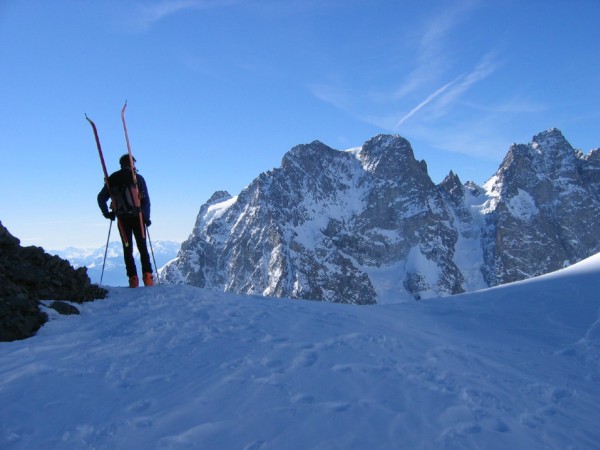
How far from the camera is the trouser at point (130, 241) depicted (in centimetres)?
1245

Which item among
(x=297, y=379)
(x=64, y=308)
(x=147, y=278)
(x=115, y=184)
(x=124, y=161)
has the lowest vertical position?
(x=297, y=379)

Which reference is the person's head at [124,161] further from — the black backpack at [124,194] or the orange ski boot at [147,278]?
the orange ski boot at [147,278]

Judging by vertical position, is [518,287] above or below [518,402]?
above

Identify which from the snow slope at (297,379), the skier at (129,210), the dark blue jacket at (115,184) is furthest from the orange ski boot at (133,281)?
the snow slope at (297,379)

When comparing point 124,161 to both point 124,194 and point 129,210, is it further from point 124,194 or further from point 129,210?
point 129,210

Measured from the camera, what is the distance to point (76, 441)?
186 inches

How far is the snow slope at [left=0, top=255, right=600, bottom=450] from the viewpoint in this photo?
4879 millimetres

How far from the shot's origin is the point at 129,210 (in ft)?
40.5

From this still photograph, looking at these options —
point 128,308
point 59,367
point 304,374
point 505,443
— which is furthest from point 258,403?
point 128,308

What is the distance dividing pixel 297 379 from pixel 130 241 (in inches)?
327

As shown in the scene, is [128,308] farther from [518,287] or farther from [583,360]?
[518,287]

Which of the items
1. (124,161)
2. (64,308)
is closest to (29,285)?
(64,308)

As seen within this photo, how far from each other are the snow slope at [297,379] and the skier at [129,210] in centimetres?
209

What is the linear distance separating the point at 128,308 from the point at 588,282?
11.1 meters
